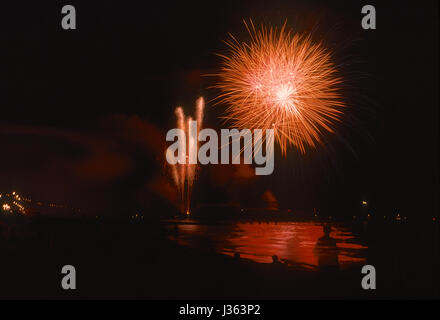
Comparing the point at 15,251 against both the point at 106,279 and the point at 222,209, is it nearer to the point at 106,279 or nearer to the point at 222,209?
the point at 106,279

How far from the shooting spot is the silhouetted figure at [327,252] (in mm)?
14008

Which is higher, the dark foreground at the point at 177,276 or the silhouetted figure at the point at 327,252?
the silhouetted figure at the point at 327,252

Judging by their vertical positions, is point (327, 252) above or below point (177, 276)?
above

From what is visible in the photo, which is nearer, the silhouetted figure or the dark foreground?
the dark foreground

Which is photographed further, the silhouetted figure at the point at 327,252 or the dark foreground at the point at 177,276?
the silhouetted figure at the point at 327,252

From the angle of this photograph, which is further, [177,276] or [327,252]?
[327,252]

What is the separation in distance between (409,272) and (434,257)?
7.16 m

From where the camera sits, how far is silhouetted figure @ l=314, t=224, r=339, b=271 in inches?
551

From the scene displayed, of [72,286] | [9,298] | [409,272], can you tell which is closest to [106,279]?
[72,286]

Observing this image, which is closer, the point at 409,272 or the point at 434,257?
the point at 409,272

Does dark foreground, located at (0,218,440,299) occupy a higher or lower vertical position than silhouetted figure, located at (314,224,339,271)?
lower

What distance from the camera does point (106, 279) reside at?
13734 mm

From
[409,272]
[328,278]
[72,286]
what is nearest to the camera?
[72,286]

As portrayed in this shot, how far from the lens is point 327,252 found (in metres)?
14.4
